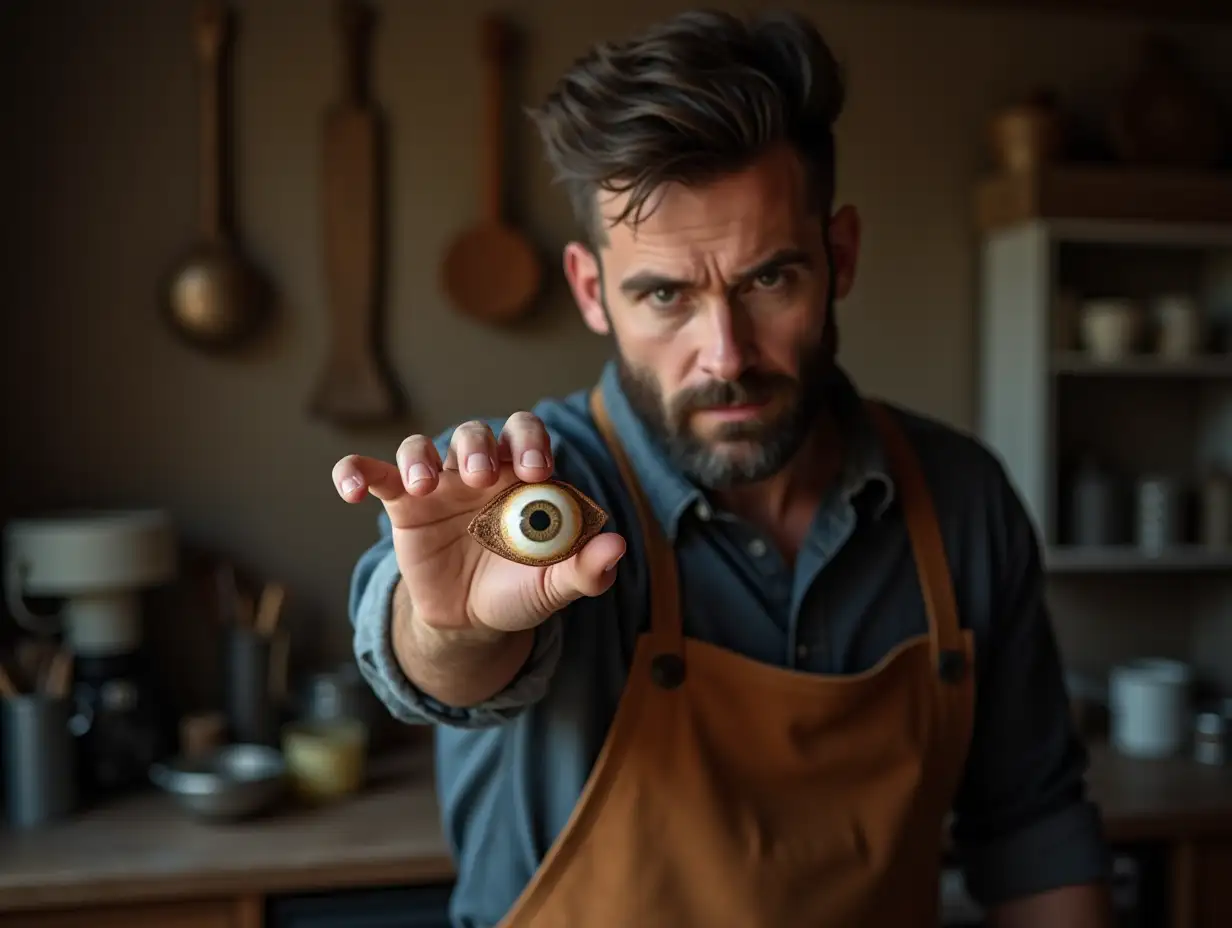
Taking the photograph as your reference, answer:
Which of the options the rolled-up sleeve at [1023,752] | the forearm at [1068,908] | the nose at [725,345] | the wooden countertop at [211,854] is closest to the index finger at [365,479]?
the nose at [725,345]

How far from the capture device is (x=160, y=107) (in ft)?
6.61

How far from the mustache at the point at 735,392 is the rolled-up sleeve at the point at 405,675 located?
0.21 metres

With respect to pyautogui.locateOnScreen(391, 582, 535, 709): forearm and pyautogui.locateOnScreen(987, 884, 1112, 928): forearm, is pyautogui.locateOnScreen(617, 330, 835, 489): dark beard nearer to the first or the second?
pyautogui.locateOnScreen(391, 582, 535, 709): forearm

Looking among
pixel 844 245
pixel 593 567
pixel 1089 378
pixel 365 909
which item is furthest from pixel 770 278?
pixel 1089 378

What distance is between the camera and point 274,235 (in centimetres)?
206

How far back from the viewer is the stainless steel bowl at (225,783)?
1650 millimetres

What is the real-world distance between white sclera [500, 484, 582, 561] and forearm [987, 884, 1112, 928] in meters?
0.72

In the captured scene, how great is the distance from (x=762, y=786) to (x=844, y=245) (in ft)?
1.67

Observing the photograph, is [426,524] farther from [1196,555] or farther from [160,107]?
[1196,555]

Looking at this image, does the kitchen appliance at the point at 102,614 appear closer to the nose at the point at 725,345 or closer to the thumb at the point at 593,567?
the nose at the point at 725,345

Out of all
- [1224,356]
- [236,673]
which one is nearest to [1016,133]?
[1224,356]

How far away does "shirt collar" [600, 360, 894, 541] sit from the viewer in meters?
1.06

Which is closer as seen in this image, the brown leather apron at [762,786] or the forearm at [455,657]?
the forearm at [455,657]

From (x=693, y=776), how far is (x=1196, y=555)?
154 cm
